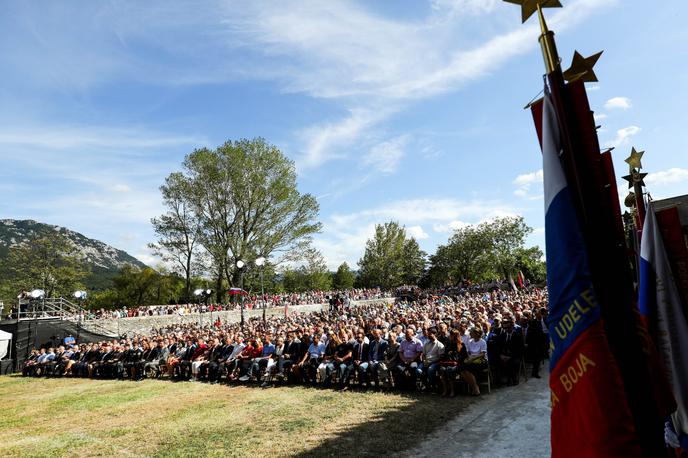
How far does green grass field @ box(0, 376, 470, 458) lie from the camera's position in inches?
245

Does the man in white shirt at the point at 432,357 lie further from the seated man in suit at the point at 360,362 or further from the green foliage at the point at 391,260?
the green foliage at the point at 391,260

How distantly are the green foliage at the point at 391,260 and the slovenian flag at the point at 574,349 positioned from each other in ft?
185

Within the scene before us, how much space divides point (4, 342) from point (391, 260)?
44891mm

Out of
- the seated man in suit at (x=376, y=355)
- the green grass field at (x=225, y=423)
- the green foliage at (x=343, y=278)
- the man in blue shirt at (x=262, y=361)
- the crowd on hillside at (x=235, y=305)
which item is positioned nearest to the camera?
the green grass field at (x=225, y=423)

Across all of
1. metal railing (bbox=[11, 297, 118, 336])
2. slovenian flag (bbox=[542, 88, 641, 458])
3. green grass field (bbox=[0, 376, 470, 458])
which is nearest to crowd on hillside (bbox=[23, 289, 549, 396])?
green grass field (bbox=[0, 376, 470, 458])

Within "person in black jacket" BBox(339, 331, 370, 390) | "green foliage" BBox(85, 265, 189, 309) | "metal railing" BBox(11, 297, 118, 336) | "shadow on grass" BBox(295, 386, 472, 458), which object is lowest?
"shadow on grass" BBox(295, 386, 472, 458)

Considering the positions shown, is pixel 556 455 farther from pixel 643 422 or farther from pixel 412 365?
pixel 412 365

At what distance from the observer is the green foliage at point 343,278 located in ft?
220

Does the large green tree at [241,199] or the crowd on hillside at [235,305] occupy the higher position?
the large green tree at [241,199]

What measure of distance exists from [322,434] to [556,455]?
5.62 meters

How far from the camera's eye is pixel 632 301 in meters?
1.57

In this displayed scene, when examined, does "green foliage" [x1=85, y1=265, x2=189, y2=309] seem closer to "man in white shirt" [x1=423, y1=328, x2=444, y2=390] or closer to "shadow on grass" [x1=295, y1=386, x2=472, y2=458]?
"man in white shirt" [x1=423, y1=328, x2=444, y2=390]

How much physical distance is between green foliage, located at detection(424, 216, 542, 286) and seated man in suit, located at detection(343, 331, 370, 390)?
1661 inches

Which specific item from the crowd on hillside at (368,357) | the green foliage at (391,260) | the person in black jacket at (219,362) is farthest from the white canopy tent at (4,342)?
the green foliage at (391,260)
